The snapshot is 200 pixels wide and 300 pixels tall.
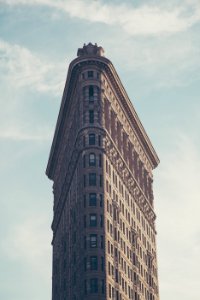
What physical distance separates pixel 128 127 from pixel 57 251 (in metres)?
39.5

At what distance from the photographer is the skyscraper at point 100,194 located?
13000cm

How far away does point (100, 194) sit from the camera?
134375 millimetres

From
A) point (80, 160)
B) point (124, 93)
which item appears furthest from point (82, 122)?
point (124, 93)

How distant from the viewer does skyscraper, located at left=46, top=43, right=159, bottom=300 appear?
130000 mm

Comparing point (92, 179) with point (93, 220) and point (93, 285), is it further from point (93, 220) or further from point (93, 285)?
point (93, 285)

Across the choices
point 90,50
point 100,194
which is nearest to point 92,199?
point 100,194

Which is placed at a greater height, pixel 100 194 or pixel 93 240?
pixel 100 194

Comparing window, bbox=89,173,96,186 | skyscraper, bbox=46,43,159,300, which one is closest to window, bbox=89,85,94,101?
skyscraper, bbox=46,43,159,300

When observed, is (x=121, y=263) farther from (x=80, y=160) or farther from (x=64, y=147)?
(x=64, y=147)

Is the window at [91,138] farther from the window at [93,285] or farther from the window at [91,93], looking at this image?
the window at [93,285]

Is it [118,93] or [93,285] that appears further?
[118,93]

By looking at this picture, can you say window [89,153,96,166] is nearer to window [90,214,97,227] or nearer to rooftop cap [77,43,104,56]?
window [90,214,97,227]

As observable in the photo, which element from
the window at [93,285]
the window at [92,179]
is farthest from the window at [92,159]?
the window at [93,285]

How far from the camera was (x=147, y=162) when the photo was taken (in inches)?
7377
